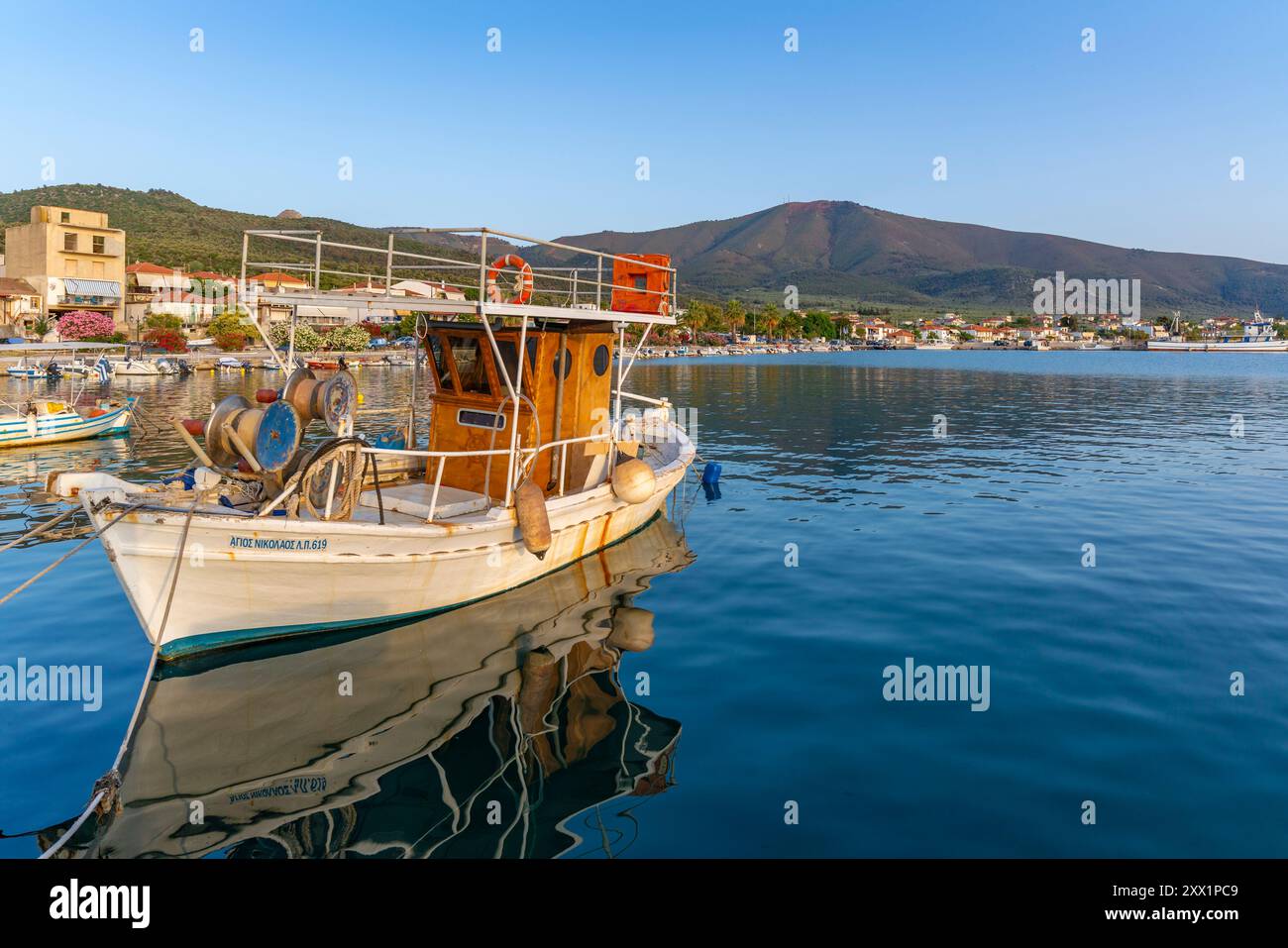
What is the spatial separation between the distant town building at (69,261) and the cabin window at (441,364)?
91.3 m

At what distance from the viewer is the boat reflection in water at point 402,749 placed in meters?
6.32

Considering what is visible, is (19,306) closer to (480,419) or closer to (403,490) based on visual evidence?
(403,490)

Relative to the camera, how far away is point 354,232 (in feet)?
545

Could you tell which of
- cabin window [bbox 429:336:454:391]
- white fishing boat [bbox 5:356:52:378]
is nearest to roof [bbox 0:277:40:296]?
white fishing boat [bbox 5:356:52:378]

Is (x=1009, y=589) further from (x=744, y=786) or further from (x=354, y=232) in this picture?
(x=354, y=232)

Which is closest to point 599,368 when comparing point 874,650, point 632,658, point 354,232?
point 632,658

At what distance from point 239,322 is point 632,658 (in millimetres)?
92439

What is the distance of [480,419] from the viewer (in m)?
12.6

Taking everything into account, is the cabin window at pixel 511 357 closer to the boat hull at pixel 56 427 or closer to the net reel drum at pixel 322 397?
the net reel drum at pixel 322 397

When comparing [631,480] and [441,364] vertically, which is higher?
[441,364]

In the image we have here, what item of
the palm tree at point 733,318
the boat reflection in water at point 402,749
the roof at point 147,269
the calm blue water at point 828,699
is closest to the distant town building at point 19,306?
the roof at point 147,269

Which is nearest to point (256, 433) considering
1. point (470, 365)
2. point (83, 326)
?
point (470, 365)

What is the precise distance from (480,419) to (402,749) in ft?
19.6
